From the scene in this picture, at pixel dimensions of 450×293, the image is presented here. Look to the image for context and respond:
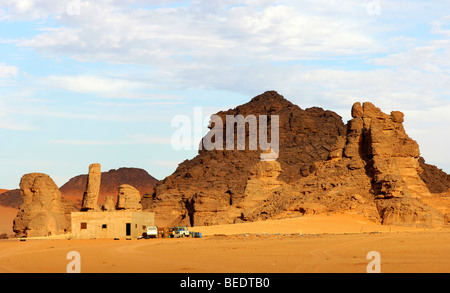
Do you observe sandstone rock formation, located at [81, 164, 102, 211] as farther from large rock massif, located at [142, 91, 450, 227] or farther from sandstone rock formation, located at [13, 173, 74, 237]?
large rock massif, located at [142, 91, 450, 227]

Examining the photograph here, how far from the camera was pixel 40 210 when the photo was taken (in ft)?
190

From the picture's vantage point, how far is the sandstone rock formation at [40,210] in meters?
56.3

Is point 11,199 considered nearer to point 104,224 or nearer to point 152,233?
point 104,224

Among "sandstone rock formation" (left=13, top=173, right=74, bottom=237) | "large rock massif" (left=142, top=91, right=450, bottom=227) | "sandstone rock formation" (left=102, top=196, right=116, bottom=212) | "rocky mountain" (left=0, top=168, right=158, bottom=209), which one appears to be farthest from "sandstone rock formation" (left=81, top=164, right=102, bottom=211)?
"rocky mountain" (left=0, top=168, right=158, bottom=209)

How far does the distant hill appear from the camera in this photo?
514ft

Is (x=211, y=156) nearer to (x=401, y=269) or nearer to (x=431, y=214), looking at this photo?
(x=431, y=214)

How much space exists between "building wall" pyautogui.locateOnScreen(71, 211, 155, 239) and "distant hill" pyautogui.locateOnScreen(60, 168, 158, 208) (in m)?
107

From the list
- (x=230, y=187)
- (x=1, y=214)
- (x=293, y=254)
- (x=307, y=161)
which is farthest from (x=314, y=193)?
(x=1, y=214)

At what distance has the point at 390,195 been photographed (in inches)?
1836

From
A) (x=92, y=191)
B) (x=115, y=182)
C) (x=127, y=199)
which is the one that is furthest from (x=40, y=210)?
(x=115, y=182)

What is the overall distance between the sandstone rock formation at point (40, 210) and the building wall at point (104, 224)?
1020 centimetres

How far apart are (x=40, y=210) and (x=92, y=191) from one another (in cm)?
574
